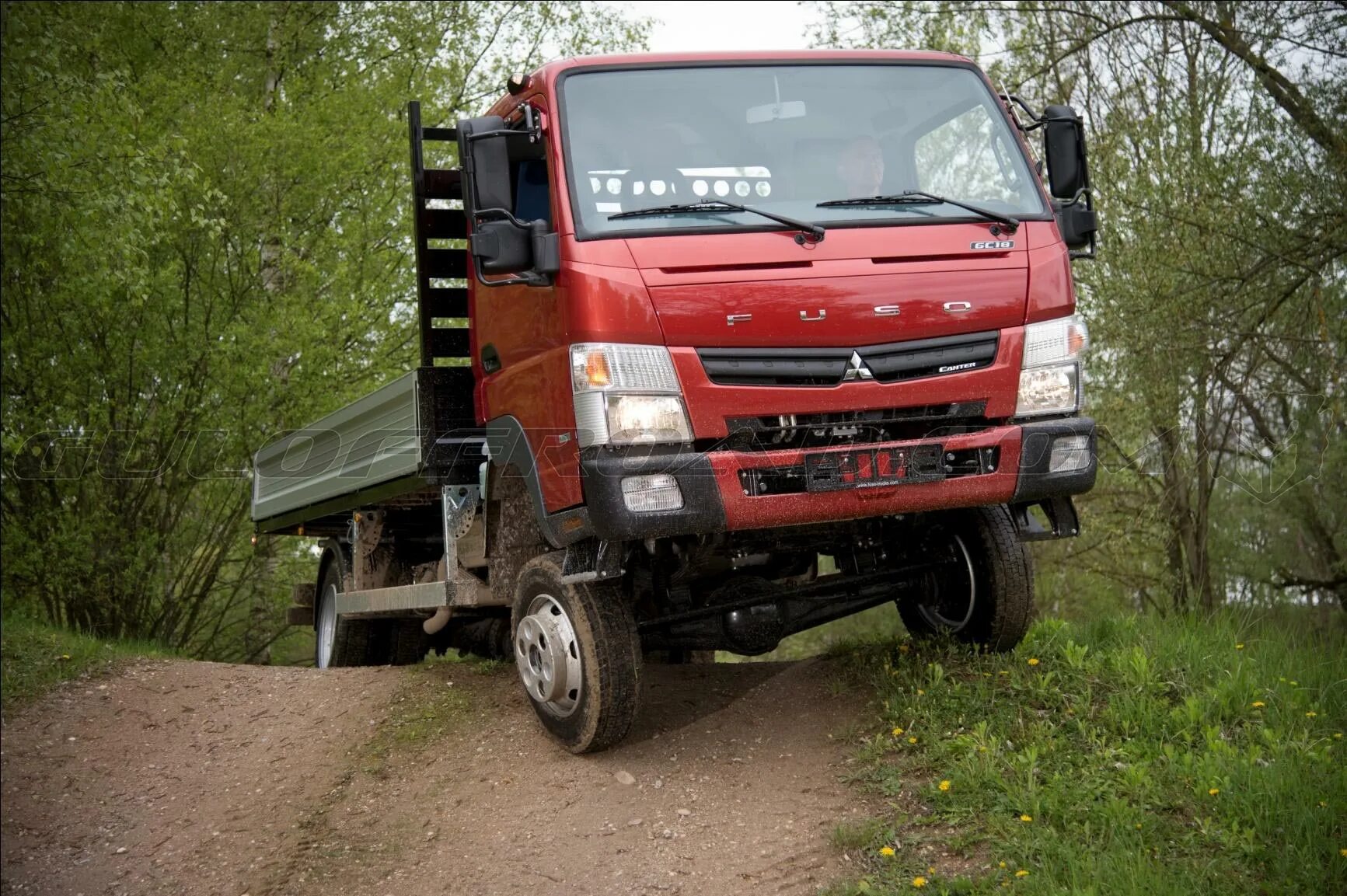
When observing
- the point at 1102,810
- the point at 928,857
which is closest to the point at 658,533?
the point at 928,857

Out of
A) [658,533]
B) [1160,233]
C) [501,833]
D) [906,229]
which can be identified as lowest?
[501,833]

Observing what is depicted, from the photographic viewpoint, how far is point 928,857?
4859 millimetres

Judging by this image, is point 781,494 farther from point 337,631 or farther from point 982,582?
point 337,631

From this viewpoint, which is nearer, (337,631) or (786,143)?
(786,143)

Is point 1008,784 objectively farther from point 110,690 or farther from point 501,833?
point 110,690

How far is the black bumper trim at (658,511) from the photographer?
205 inches

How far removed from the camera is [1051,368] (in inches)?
226

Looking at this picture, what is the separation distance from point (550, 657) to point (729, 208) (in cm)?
207

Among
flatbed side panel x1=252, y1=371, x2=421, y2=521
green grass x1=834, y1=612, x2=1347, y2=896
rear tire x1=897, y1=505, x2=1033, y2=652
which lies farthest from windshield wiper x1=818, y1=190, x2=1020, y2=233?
flatbed side panel x1=252, y1=371, x2=421, y2=521

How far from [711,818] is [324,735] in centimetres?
249

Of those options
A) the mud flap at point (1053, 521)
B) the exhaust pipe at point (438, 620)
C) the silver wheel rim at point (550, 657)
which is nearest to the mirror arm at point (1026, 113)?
the mud flap at point (1053, 521)

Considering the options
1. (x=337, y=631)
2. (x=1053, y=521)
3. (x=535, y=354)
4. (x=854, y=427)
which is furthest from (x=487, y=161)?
(x=337, y=631)

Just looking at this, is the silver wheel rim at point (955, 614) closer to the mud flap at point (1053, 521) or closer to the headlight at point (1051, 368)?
Answer: the mud flap at point (1053, 521)

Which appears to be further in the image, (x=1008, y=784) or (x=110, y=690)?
(x=110, y=690)
